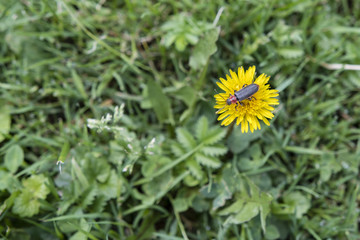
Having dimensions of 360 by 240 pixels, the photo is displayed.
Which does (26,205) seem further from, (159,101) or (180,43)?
(180,43)

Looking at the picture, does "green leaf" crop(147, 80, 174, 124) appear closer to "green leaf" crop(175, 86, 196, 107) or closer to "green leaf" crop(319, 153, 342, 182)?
"green leaf" crop(175, 86, 196, 107)

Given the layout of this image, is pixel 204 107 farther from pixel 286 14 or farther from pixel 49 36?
pixel 49 36

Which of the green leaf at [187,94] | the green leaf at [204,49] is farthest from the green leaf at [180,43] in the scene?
the green leaf at [187,94]

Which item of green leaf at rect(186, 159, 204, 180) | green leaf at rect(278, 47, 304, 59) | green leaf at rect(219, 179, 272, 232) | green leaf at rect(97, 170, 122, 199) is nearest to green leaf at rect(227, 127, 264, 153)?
green leaf at rect(219, 179, 272, 232)

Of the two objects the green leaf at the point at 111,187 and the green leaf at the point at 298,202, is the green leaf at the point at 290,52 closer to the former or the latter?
the green leaf at the point at 298,202

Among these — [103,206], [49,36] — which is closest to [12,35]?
[49,36]

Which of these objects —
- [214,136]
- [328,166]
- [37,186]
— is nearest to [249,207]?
[214,136]
